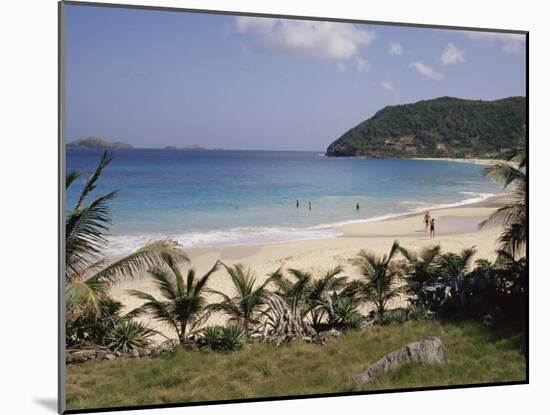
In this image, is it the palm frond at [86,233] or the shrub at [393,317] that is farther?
the shrub at [393,317]

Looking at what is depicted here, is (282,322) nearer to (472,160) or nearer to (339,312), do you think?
(339,312)

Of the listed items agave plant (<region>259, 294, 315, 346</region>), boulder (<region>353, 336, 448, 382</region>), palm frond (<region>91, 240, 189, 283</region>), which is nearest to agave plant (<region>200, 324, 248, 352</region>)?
agave plant (<region>259, 294, 315, 346</region>)

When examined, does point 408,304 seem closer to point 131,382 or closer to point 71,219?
point 131,382

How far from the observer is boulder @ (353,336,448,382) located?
23.8 feet

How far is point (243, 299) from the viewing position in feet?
23.4

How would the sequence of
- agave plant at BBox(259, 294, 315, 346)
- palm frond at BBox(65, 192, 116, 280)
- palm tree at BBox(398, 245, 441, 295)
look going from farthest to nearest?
palm tree at BBox(398, 245, 441, 295), agave plant at BBox(259, 294, 315, 346), palm frond at BBox(65, 192, 116, 280)

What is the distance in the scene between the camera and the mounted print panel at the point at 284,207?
22.2 ft

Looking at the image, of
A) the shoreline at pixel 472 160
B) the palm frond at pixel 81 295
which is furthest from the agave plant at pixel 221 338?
the shoreline at pixel 472 160

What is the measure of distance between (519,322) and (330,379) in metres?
1.88

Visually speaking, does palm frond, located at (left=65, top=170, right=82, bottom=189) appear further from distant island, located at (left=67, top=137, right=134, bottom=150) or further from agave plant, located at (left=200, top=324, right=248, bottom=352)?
agave plant, located at (left=200, top=324, right=248, bottom=352)

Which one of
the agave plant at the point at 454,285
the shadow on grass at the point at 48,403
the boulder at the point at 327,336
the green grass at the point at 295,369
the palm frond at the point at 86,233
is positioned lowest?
the shadow on grass at the point at 48,403

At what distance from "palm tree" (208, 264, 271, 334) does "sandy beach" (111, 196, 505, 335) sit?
0.05m

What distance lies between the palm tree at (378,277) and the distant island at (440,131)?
0.92 m

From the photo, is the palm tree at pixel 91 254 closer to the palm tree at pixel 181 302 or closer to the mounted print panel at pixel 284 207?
the mounted print panel at pixel 284 207
